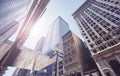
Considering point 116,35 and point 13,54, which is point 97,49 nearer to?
point 116,35

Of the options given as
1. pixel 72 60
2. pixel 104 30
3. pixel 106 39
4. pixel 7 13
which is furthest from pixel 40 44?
pixel 106 39

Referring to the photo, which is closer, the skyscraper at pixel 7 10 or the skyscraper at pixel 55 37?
the skyscraper at pixel 7 10

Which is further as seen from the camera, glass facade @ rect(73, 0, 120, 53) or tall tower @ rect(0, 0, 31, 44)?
tall tower @ rect(0, 0, 31, 44)

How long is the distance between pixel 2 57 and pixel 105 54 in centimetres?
3889

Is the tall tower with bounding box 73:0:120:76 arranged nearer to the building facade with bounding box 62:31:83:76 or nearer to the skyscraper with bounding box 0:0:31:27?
the building facade with bounding box 62:31:83:76

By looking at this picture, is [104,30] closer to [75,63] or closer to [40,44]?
[75,63]

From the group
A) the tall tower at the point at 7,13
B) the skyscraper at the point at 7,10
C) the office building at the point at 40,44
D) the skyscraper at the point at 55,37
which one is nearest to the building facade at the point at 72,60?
the tall tower at the point at 7,13

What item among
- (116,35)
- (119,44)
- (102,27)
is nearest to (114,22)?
(102,27)

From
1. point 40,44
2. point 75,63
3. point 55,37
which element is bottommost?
point 75,63

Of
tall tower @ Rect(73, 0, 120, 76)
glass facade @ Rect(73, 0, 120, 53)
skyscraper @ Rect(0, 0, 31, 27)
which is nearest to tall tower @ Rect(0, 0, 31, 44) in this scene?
skyscraper @ Rect(0, 0, 31, 27)

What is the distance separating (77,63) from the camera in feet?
139

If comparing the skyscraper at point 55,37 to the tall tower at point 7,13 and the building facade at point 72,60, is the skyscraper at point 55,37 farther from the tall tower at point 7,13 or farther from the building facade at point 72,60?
the building facade at point 72,60

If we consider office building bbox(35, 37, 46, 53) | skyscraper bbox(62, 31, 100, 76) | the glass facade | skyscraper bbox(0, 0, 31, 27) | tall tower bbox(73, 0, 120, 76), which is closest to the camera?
tall tower bbox(73, 0, 120, 76)

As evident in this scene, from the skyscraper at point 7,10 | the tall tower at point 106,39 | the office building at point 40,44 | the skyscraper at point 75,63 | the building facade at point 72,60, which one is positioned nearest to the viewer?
the tall tower at point 106,39
